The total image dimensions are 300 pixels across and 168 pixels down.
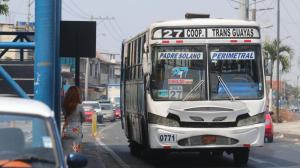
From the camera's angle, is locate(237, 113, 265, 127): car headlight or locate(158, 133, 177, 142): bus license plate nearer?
locate(158, 133, 177, 142): bus license plate

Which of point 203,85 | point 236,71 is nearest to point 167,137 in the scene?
point 203,85

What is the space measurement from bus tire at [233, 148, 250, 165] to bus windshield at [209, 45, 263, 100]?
1816 mm

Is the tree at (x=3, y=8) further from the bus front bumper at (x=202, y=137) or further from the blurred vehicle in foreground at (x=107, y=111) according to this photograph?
the blurred vehicle in foreground at (x=107, y=111)

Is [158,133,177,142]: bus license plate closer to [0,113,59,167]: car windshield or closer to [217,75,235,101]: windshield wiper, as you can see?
[217,75,235,101]: windshield wiper

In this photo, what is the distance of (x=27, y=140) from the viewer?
248 inches

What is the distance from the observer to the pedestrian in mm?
13023

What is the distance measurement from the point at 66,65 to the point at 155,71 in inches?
2094

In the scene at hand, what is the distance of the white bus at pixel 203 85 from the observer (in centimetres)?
1527

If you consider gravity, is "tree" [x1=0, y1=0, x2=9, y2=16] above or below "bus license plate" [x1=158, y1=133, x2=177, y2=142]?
above

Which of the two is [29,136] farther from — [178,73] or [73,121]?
[178,73]

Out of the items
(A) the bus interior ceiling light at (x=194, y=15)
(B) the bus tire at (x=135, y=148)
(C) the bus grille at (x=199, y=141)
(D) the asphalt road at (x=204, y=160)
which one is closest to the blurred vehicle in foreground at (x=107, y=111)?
(D) the asphalt road at (x=204, y=160)

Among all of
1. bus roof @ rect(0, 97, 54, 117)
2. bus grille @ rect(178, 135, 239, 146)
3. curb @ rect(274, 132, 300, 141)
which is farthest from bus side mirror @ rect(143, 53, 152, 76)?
curb @ rect(274, 132, 300, 141)

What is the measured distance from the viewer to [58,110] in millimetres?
13508

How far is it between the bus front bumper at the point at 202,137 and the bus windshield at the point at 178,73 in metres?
0.73
